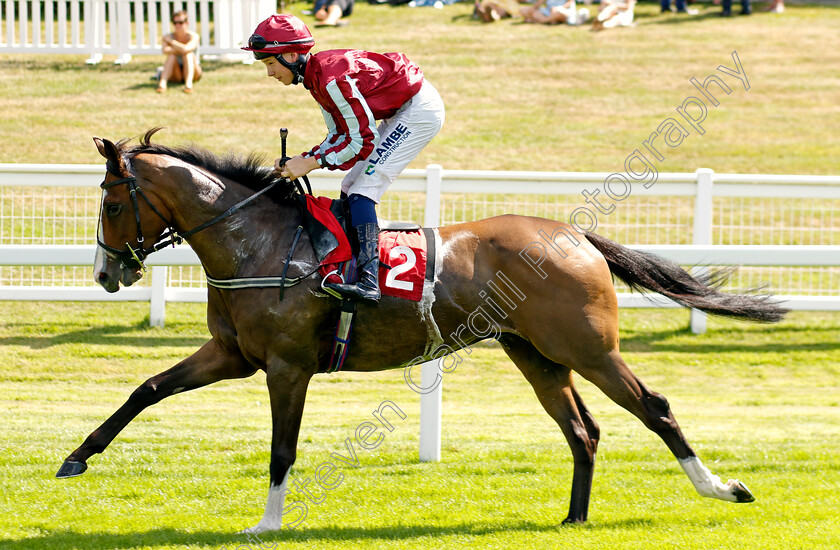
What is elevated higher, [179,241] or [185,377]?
[179,241]

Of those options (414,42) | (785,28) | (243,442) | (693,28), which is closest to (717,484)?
(243,442)

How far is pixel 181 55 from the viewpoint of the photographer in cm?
1316

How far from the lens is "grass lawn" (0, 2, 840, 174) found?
39.5ft

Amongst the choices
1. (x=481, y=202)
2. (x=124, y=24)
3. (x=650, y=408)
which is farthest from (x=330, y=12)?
(x=650, y=408)

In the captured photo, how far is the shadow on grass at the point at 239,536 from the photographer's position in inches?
162

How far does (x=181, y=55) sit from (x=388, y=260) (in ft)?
32.3

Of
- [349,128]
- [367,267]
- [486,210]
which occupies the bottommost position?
[486,210]

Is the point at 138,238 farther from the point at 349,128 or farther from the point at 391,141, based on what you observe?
the point at 391,141

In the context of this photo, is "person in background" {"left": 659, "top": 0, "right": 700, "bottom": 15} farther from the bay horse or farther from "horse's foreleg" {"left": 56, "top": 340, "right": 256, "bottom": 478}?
"horse's foreleg" {"left": 56, "top": 340, "right": 256, "bottom": 478}

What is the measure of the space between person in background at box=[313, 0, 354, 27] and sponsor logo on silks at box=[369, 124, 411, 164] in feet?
39.2

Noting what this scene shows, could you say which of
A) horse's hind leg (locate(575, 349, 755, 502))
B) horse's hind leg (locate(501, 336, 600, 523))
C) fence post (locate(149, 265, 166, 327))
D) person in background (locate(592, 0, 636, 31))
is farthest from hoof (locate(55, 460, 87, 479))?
person in background (locate(592, 0, 636, 31))

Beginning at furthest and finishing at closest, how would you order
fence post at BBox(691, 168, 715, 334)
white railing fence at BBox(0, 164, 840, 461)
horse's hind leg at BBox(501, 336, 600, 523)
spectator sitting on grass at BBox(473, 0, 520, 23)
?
spectator sitting on grass at BBox(473, 0, 520, 23)
fence post at BBox(691, 168, 715, 334)
white railing fence at BBox(0, 164, 840, 461)
horse's hind leg at BBox(501, 336, 600, 523)

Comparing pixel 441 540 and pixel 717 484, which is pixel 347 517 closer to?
pixel 441 540

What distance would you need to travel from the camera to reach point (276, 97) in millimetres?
13648
